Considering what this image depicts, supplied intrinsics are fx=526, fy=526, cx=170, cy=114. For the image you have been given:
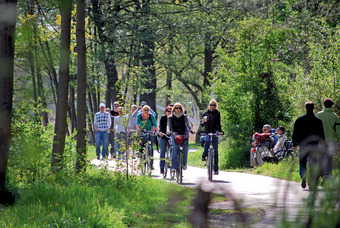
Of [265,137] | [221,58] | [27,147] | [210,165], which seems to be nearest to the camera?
[27,147]

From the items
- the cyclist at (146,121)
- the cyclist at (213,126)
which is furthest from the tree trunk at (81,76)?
the cyclist at (146,121)

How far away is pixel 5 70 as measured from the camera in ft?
24.6

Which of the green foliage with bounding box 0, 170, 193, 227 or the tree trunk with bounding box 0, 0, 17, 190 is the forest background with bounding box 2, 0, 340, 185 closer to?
the green foliage with bounding box 0, 170, 193, 227

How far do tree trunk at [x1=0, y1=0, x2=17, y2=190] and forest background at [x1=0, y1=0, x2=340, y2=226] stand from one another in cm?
1

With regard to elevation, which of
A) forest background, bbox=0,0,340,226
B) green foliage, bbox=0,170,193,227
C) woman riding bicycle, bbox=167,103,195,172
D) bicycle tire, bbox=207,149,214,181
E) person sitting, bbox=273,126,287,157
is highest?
forest background, bbox=0,0,340,226

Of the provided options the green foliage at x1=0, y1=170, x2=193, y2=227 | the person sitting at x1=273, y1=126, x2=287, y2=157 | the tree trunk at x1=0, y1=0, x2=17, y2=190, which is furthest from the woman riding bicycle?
the tree trunk at x1=0, y1=0, x2=17, y2=190

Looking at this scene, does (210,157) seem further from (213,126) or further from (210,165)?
(213,126)

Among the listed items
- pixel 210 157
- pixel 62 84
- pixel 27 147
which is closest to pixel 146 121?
pixel 210 157

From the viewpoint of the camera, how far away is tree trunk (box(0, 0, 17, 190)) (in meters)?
7.37

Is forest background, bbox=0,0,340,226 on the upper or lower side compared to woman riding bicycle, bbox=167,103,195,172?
upper

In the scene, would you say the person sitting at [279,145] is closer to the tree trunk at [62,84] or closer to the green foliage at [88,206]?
the green foliage at [88,206]

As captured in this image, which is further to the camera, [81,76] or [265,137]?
[265,137]

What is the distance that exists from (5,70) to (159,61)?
27.7 m

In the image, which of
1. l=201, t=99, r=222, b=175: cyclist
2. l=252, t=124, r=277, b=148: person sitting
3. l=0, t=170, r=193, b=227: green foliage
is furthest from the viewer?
l=252, t=124, r=277, b=148: person sitting
